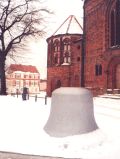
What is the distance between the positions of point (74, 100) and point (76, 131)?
3.52 feet

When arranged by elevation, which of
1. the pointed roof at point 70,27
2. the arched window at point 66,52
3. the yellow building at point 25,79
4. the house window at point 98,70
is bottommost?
the yellow building at point 25,79

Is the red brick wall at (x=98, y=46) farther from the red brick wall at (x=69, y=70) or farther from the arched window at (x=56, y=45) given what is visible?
the arched window at (x=56, y=45)

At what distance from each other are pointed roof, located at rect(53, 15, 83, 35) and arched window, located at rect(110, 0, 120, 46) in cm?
1536

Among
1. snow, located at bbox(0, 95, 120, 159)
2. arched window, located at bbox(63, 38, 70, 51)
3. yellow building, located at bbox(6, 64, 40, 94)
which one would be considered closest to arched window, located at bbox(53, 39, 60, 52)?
arched window, located at bbox(63, 38, 70, 51)

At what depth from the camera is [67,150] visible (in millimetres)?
9516

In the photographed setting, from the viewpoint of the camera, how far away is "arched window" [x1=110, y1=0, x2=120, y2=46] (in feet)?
106

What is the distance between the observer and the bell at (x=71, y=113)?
36.7 feet

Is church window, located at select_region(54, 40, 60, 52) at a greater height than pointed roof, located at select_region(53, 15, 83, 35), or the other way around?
pointed roof, located at select_region(53, 15, 83, 35)

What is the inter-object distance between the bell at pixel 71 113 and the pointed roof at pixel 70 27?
3729cm

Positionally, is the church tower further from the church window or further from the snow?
the snow

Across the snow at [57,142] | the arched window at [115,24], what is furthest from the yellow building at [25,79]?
the snow at [57,142]

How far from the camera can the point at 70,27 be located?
4962cm

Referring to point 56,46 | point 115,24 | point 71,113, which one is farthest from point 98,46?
point 71,113

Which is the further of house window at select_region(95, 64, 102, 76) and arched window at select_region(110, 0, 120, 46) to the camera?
house window at select_region(95, 64, 102, 76)
